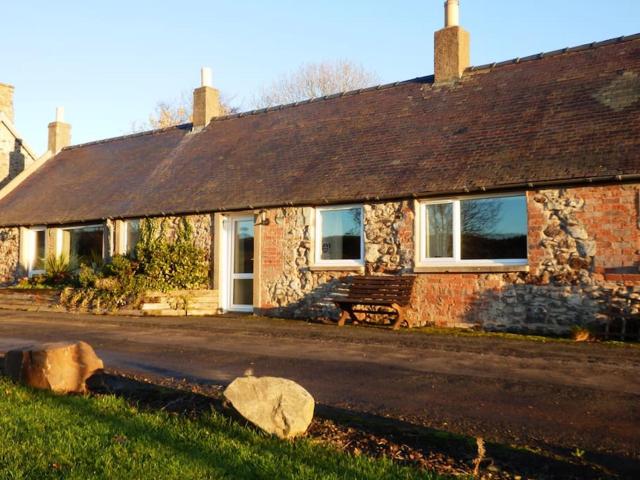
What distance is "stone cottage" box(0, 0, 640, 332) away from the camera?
11289 mm

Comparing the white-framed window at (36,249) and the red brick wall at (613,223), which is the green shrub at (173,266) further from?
the red brick wall at (613,223)

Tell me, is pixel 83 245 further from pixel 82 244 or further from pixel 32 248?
pixel 32 248

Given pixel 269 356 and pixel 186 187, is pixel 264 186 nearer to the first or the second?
pixel 186 187

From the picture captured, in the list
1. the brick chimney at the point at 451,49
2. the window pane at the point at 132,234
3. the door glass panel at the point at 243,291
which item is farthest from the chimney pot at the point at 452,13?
the window pane at the point at 132,234

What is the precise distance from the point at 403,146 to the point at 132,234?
8.46 m

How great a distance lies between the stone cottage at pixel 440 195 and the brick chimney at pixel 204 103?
4.87 feet

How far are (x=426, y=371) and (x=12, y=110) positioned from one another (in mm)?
27505

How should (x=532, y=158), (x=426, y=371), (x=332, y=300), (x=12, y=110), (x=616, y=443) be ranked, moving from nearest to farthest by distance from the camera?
(x=616, y=443)
(x=426, y=371)
(x=532, y=158)
(x=332, y=300)
(x=12, y=110)

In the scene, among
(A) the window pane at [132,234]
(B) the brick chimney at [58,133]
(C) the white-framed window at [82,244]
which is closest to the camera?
(A) the window pane at [132,234]

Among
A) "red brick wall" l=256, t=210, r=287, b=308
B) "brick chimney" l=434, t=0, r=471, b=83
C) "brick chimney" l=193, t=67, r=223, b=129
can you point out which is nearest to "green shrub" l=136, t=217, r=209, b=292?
"red brick wall" l=256, t=210, r=287, b=308

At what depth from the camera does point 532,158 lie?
472 inches

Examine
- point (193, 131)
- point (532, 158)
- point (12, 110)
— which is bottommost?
point (532, 158)

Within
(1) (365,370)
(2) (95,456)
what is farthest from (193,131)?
(2) (95,456)

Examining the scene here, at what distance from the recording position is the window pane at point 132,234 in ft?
59.3
